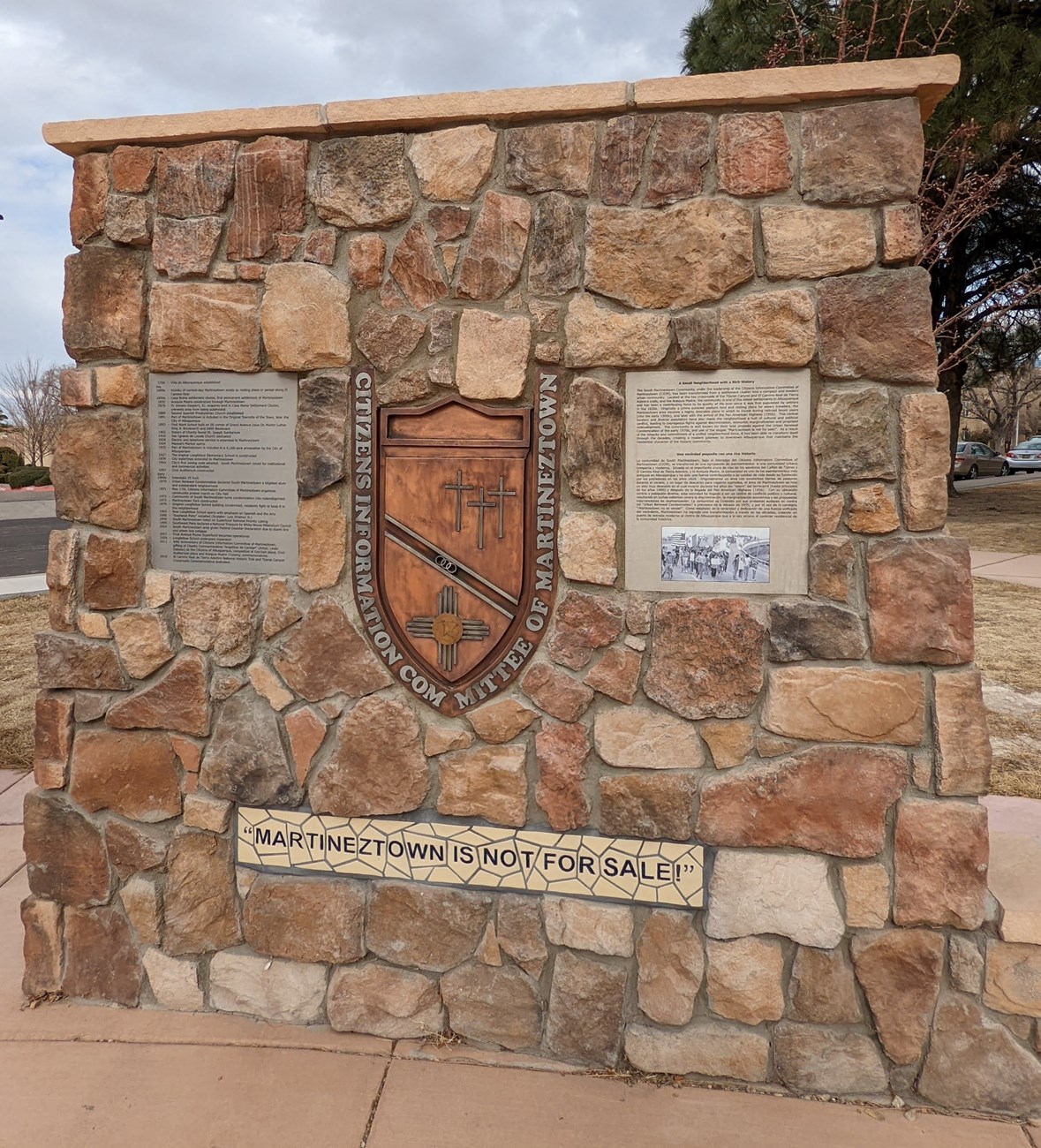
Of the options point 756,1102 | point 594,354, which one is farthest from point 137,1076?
point 594,354

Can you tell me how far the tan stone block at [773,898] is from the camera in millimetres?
2387

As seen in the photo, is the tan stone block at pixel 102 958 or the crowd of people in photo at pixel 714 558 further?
the tan stone block at pixel 102 958

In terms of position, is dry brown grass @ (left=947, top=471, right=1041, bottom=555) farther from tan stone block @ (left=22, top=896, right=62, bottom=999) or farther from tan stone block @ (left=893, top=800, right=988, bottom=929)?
tan stone block @ (left=22, top=896, right=62, bottom=999)

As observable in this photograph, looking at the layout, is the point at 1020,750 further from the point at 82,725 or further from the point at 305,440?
the point at 82,725

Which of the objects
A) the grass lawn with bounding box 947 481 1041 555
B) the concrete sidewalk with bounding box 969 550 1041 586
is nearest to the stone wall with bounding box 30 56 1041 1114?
the concrete sidewalk with bounding box 969 550 1041 586

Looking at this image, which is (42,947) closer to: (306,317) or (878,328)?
(306,317)

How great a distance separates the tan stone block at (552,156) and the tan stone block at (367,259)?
1.34 ft

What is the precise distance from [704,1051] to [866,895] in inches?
25.1

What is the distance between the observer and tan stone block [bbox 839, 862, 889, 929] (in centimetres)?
235

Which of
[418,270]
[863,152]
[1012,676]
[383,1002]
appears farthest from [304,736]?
[1012,676]

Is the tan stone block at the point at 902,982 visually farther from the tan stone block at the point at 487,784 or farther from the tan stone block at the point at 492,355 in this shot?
the tan stone block at the point at 492,355

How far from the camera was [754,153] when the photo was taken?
2.27 m

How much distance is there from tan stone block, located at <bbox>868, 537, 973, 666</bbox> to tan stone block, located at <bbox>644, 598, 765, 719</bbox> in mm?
316

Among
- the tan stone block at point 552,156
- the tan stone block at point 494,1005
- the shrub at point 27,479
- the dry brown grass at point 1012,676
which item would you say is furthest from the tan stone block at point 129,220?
the shrub at point 27,479
